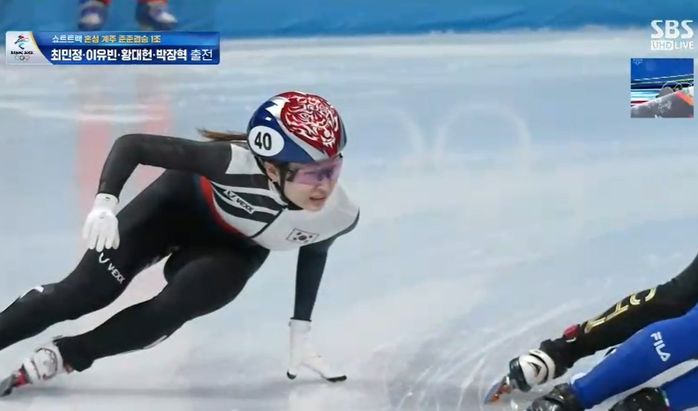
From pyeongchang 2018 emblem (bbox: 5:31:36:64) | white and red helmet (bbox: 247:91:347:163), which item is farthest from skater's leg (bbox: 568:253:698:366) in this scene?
pyeongchang 2018 emblem (bbox: 5:31:36:64)

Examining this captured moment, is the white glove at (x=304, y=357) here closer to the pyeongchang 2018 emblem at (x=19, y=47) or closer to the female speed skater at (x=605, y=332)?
the female speed skater at (x=605, y=332)

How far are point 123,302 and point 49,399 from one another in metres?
0.27

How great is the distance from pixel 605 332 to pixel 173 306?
95 cm

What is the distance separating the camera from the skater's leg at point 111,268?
7.77 ft

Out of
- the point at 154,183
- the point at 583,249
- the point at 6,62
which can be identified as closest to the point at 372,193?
the point at 583,249

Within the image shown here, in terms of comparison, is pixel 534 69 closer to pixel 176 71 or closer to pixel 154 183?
pixel 176 71

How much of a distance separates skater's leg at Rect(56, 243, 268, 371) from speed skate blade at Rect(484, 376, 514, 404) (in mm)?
596

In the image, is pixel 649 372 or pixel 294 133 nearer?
pixel 649 372

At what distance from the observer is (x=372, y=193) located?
10.9 ft

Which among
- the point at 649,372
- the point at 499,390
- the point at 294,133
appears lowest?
the point at 499,390

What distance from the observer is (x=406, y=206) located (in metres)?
3.32

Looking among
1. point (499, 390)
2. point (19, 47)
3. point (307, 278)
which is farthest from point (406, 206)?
point (19, 47)

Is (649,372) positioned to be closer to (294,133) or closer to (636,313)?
(636,313)

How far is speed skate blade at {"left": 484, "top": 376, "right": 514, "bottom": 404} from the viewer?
7.93 feet
